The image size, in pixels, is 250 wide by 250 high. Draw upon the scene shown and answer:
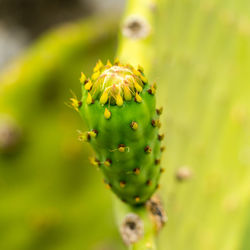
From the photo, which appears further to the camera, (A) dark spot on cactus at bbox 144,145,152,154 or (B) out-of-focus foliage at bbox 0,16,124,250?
(B) out-of-focus foliage at bbox 0,16,124,250

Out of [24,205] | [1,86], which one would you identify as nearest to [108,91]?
[1,86]

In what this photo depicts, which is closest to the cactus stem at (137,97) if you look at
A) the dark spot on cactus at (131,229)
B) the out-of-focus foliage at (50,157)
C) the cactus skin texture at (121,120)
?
the cactus skin texture at (121,120)

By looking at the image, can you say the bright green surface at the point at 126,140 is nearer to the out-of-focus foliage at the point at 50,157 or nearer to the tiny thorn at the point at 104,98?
the tiny thorn at the point at 104,98

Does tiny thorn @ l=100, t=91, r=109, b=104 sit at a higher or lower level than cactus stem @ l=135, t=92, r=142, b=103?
higher

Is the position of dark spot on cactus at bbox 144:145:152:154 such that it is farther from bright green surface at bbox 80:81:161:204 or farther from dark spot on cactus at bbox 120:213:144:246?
dark spot on cactus at bbox 120:213:144:246

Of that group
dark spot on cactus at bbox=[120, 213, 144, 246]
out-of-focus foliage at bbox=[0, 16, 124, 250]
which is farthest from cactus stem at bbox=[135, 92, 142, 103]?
out-of-focus foliage at bbox=[0, 16, 124, 250]

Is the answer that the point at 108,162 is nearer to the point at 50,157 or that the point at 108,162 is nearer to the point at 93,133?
the point at 93,133

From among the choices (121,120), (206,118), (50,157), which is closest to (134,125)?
(121,120)

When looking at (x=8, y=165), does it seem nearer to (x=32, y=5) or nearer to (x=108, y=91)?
(x=108, y=91)
